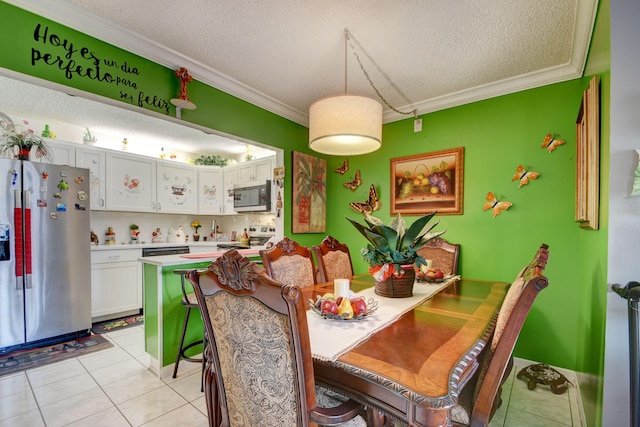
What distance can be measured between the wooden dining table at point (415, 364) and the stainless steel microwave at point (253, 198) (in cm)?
292

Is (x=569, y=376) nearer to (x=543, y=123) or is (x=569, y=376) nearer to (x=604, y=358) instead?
(x=604, y=358)

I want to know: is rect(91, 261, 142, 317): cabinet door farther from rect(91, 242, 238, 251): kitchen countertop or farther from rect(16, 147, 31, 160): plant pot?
rect(16, 147, 31, 160): plant pot

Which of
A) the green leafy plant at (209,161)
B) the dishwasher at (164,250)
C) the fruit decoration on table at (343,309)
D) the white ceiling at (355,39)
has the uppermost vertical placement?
the white ceiling at (355,39)

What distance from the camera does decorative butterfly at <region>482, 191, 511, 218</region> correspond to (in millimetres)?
2562

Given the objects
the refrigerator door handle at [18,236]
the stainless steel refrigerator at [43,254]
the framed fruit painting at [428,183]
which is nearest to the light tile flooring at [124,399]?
the stainless steel refrigerator at [43,254]

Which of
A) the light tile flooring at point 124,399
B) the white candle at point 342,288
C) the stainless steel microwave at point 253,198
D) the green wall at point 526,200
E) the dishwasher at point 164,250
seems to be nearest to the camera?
the white candle at point 342,288

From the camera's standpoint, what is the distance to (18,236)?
263 cm

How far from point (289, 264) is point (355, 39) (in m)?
1.65

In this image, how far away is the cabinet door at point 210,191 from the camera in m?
4.75

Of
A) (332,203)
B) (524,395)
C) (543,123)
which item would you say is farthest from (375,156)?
(524,395)

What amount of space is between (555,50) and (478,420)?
2511 mm

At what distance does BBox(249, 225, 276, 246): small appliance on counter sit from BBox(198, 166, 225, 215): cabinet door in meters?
0.71

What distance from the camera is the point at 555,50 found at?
2.10 m

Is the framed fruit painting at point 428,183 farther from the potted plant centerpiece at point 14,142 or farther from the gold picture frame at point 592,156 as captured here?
the potted plant centerpiece at point 14,142
